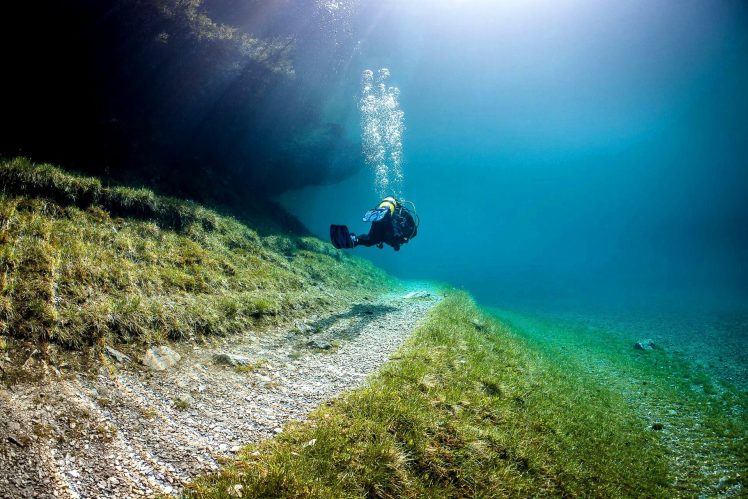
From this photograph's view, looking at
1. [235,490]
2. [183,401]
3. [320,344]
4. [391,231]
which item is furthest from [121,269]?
[391,231]

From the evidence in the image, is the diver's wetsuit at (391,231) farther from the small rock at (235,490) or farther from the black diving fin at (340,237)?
the small rock at (235,490)

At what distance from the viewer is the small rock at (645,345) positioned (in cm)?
2309

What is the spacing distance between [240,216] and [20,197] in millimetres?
12432

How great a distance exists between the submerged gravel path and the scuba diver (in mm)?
7936

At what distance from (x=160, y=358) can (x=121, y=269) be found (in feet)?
13.7

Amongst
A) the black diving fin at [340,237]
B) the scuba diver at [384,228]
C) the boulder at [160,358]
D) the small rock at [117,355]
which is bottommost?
the small rock at [117,355]

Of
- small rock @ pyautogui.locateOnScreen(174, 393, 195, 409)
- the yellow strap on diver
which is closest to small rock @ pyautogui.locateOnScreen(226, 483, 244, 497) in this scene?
small rock @ pyautogui.locateOnScreen(174, 393, 195, 409)

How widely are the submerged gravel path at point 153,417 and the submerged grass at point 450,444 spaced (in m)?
0.58

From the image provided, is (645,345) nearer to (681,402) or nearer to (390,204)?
(681,402)

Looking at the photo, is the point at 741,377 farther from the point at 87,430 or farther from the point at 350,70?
the point at 350,70

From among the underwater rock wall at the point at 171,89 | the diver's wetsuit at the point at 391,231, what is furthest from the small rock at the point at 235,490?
the underwater rock wall at the point at 171,89

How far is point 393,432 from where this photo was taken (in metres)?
5.56

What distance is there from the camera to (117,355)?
257 inches

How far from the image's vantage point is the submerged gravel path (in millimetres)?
3676
